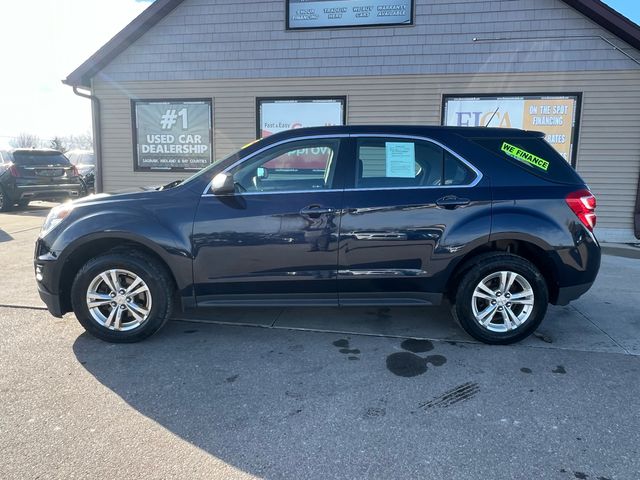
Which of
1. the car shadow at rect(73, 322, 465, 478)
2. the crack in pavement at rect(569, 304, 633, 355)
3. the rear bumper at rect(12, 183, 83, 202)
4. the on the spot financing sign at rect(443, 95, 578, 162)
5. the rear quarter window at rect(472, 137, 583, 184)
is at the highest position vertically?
the on the spot financing sign at rect(443, 95, 578, 162)

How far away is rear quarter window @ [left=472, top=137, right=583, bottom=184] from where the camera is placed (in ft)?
12.8

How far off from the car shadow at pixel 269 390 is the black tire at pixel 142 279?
110 millimetres

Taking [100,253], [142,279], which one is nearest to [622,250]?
[142,279]

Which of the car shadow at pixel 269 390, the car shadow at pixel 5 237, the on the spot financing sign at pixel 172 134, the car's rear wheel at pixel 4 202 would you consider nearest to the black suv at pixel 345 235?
the car shadow at pixel 269 390

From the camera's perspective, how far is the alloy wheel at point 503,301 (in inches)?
152

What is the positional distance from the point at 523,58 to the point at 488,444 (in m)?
7.92

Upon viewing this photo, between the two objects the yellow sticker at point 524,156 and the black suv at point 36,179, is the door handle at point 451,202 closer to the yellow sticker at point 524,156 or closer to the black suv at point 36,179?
the yellow sticker at point 524,156

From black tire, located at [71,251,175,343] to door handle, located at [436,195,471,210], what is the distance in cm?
228

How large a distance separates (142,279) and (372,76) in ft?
21.8

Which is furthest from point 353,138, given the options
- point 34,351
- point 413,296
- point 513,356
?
point 34,351

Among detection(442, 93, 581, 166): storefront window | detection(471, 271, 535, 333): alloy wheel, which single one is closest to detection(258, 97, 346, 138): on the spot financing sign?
detection(442, 93, 581, 166): storefront window

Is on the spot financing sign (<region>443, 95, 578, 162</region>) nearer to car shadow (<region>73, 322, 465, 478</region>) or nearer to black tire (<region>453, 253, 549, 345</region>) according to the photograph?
black tire (<region>453, 253, 549, 345</region>)

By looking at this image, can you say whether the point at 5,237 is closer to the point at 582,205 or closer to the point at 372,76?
the point at 372,76

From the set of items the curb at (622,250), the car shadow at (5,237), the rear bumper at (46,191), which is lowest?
the car shadow at (5,237)
